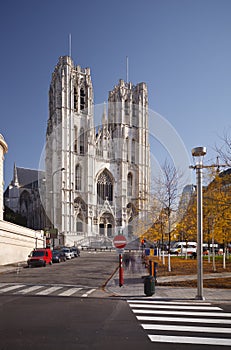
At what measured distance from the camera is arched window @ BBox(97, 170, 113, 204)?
8338 cm

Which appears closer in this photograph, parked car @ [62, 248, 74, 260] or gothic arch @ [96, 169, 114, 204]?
parked car @ [62, 248, 74, 260]

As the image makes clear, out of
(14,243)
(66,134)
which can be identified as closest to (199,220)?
(14,243)

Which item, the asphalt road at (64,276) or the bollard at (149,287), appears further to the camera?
the asphalt road at (64,276)

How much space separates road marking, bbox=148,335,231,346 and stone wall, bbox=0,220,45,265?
26.0 metres

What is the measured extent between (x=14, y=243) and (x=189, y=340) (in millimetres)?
30481

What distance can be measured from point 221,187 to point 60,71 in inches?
2427

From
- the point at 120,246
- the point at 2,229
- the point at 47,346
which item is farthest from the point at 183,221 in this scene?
the point at 47,346

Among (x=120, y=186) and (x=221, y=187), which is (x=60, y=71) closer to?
(x=120, y=186)

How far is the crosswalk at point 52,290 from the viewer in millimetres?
14016

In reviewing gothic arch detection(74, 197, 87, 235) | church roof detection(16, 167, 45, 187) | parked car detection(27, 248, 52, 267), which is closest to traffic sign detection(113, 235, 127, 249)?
parked car detection(27, 248, 52, 267)

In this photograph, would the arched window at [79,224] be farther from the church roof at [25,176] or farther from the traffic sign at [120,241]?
the traffic sign at [120,241]

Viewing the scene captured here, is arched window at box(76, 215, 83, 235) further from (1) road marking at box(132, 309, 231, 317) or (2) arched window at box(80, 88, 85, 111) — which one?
(1) road marking at box(132, 309, 231, 317)

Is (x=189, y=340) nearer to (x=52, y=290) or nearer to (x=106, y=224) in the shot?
(x=52, y=290)

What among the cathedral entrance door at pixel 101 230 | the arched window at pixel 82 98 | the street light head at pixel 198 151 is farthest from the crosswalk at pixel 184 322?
the arched window at pixel 82 98
